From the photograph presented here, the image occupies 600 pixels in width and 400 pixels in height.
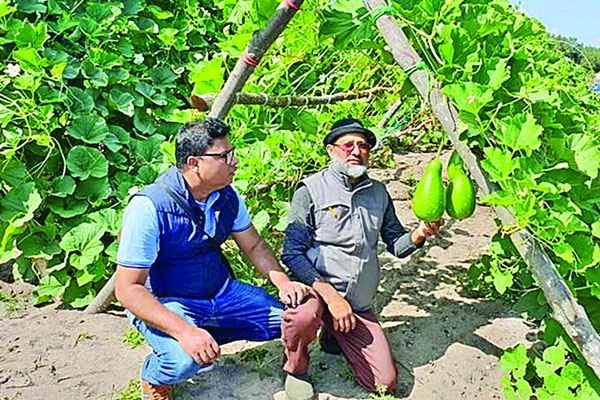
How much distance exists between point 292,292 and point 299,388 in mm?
479

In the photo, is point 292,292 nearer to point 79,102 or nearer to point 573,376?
point 573,376

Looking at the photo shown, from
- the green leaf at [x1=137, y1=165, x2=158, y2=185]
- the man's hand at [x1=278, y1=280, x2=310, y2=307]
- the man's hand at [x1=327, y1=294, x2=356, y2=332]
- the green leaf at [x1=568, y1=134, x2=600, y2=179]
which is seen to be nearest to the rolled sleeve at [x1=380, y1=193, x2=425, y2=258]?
the man's hand at [x1=327, y1=294, x2=356, y2=332]

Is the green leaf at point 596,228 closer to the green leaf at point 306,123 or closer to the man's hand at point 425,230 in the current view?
the man's hand at point 425,230

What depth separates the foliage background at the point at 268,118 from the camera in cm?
219

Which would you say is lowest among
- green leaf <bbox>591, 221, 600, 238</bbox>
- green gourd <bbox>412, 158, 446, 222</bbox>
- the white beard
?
green leaf <bbox>591, 221, 600, 238</bbox>

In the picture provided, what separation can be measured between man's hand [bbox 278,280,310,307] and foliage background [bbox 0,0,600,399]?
897mm

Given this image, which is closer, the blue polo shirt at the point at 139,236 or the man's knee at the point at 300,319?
the blue polo shirt at the point at 139,236

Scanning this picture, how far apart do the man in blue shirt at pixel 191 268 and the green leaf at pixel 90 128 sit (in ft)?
3.82

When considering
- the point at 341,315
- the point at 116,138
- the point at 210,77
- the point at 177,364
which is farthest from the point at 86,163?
the point at 341,315

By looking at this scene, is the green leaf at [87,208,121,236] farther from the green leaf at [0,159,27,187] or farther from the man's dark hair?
the man's dark hair

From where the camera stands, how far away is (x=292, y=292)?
2.84 metres

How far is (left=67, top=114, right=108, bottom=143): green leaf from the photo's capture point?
3767mm

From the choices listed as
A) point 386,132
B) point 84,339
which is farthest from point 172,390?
point 386,132

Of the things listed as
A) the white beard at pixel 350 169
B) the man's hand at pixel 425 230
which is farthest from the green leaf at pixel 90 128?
the man's hand at pixel 425 230
